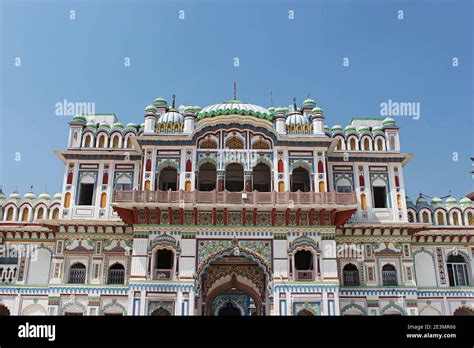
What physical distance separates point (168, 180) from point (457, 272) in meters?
14.3

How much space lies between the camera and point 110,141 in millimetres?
25203

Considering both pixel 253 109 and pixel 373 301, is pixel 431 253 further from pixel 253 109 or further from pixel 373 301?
pixel 253 109

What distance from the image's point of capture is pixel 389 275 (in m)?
23.4

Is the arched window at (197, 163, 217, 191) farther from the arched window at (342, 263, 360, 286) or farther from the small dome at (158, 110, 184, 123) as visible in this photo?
the arched window at (342, 263, 360, 286)

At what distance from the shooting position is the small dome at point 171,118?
79.4 ft

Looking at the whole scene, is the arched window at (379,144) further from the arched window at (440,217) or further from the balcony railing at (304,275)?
the balcony railing at (304,275)

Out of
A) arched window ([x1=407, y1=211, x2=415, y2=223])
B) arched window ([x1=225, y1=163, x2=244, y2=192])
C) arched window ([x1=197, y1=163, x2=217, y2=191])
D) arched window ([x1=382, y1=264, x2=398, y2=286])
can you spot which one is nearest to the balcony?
arched window ([x1=197, y1=163, x2=217, y2=191])

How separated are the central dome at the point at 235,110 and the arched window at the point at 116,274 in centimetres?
782

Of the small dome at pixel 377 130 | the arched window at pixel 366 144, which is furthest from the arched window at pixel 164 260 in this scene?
the small dome at pixel 377 130

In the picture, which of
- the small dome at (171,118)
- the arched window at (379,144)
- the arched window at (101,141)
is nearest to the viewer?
the small dome at (171,118)

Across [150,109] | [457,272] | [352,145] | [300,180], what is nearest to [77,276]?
[150,109]

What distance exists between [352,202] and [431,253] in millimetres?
5588

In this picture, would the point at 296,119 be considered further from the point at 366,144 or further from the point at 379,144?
the point at 379,144
